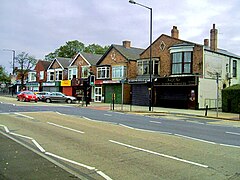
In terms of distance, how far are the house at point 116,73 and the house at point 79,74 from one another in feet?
7.46

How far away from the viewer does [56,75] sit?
55906 millimetres

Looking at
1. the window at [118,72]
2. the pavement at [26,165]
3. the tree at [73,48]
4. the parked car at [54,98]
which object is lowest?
the pavement at [26,165]

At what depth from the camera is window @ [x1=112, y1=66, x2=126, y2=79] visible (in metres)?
40.5

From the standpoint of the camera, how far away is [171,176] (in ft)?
19.9

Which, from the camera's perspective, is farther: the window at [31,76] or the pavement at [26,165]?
the window at [31,76]

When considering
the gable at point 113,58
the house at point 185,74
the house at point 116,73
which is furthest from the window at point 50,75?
the house at point 185,74

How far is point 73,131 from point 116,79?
96.2 ft

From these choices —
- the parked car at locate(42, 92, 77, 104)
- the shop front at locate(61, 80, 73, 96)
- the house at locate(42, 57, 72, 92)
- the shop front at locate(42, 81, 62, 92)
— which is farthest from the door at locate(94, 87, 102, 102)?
the shop front at locate(42, 81, 62, 92)

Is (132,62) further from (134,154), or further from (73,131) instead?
(134,154)

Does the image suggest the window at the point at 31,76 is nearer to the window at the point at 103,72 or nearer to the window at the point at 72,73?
the window at the point at 72,73

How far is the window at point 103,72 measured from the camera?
43188 mm

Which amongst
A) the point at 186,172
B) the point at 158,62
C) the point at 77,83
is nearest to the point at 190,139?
the point at 186,172

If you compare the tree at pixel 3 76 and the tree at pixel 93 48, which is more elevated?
the tree at pixel 93 48

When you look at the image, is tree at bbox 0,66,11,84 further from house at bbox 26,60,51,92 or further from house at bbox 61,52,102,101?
house at bbox 61,52,102,101
